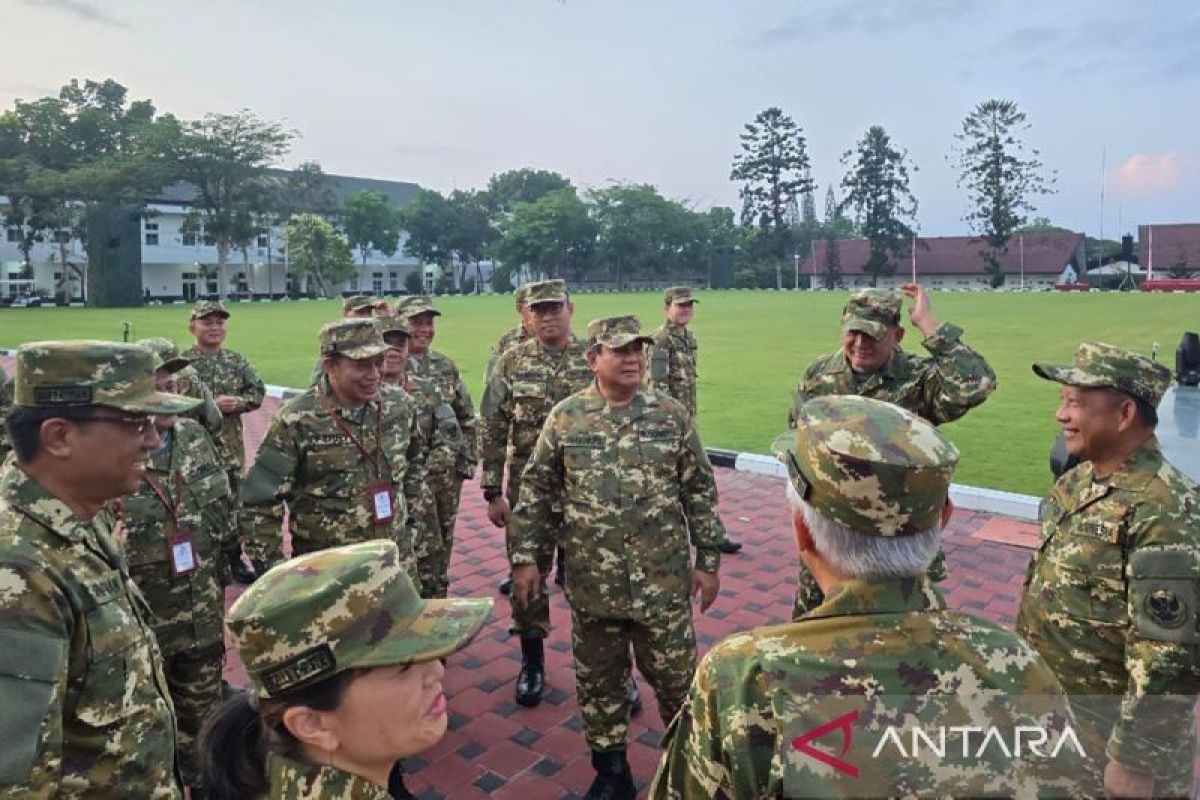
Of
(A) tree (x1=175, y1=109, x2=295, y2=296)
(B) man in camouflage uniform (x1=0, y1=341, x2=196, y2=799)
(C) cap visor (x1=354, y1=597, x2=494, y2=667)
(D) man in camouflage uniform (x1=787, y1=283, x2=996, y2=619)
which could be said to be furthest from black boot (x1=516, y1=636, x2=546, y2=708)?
(A) tree (x1=175, y1=109, x2=295, y2=296)

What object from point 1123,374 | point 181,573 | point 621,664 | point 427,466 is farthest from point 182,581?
point 1123,374

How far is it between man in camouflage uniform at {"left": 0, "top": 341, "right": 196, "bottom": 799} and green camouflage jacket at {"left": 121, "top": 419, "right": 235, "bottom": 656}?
3.60 ft

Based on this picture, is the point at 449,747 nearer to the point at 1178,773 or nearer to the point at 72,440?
the point at 72,440

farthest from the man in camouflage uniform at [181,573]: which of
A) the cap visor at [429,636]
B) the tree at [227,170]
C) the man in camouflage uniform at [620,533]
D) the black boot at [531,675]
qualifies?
the tree at [227,170]

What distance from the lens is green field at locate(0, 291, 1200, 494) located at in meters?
10.4

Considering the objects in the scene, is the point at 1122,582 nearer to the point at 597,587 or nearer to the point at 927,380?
the point at 927,380

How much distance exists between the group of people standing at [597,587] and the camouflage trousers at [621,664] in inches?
0.5

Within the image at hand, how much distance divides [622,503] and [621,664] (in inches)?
26.3

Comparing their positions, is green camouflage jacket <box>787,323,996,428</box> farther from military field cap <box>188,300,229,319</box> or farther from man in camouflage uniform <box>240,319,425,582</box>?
military field cap <box>188,300,229,319</box>

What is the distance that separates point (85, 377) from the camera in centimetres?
221

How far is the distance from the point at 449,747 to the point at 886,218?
73423mm

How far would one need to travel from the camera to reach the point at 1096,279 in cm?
6869

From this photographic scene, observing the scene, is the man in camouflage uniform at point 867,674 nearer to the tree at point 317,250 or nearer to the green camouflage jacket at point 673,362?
the green camouflage jacket at point 673,362

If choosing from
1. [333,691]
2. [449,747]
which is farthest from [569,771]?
[333,691]
